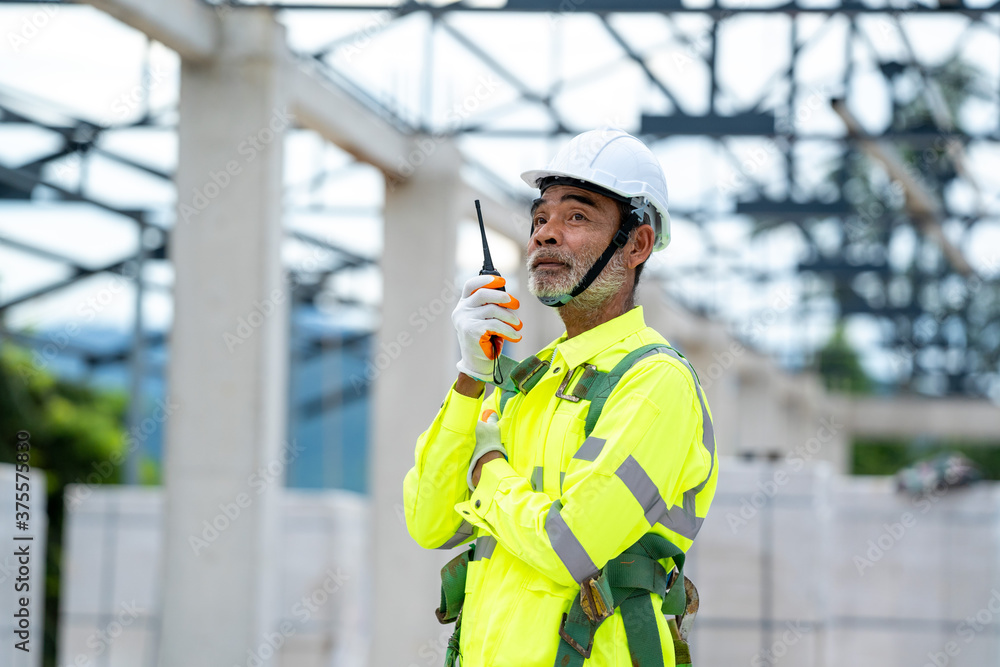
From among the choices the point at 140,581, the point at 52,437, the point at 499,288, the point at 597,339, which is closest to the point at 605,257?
the point at 597,339

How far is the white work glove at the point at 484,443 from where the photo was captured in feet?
10.2

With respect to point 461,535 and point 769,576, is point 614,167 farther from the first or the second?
point 769,576

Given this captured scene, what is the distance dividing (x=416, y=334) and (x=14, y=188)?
6934 millimetres

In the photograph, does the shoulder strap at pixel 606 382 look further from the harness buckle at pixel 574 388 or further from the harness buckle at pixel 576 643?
the harness buckle at pixel 576 643

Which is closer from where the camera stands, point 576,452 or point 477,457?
point 576,452

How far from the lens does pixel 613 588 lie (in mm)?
2922

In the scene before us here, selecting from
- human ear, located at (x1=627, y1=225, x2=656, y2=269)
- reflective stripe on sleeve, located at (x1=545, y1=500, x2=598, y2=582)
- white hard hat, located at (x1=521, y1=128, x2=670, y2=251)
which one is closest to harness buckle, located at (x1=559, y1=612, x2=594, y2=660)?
reflective stripe on sleeve, located at (x1=545, y1=500, x2=598, y2=582)

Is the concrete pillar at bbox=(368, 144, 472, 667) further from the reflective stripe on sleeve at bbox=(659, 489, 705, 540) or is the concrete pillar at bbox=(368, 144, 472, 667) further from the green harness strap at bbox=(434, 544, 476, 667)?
the reflective stripe on sleeve at bbox=(659, 489, 705, 540)

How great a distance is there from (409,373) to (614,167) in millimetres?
9709

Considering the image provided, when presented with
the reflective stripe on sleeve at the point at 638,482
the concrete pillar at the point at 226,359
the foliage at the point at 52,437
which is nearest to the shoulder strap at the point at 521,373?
the reflective stripe on sleeve at the point at 638,482

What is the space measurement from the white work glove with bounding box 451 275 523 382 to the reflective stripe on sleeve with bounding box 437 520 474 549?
0.47 meters

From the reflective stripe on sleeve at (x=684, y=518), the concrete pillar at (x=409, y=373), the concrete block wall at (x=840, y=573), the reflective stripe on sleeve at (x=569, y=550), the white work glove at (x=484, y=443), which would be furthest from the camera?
the concrete pillar at (x=409, y=373)

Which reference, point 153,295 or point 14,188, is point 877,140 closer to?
point 14,188

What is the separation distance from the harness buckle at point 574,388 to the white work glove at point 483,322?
0.61ft
